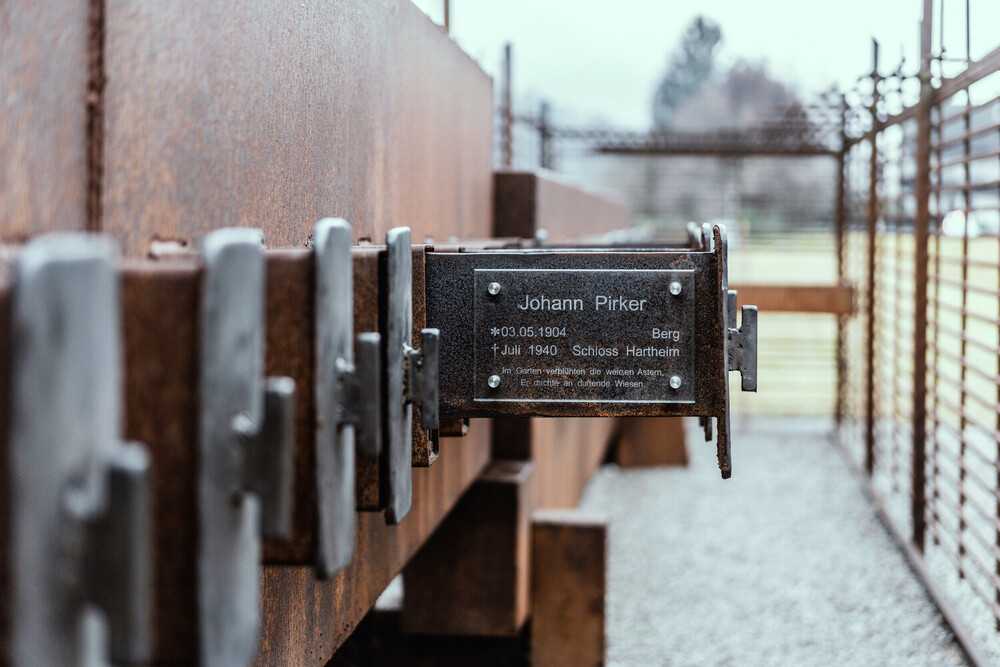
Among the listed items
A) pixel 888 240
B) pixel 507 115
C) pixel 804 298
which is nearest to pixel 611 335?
pixel 507 115

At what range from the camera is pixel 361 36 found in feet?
9.00

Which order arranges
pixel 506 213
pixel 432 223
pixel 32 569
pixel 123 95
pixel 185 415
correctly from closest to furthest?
pixel 32 569
pixel 185 415
pixel 123 95
pixel 432 223
pixel 506 213

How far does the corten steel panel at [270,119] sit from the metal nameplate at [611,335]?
591mm

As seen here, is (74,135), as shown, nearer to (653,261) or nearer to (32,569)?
(32,569)

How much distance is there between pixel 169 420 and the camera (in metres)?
1.06

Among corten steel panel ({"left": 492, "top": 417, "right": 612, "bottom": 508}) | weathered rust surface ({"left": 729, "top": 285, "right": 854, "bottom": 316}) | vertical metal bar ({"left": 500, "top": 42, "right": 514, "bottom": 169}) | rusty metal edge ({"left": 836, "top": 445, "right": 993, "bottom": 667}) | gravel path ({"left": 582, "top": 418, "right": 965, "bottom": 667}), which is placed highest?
vertical metal bar ({"left": 500, "top": 42, "right": 514, "bottom": 169})

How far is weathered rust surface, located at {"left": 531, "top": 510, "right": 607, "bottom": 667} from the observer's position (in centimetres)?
481

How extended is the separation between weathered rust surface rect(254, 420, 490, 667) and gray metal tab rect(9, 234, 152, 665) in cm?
98

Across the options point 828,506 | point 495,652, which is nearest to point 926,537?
point 828,506

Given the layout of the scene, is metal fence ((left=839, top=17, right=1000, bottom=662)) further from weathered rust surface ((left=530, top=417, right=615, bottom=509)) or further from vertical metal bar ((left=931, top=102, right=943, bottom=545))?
weathered rust surface ((left=530, top=417, right=615, bottom=509))

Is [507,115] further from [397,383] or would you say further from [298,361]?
[298,361]

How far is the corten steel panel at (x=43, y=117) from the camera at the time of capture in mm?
1259

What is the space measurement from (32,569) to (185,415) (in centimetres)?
23

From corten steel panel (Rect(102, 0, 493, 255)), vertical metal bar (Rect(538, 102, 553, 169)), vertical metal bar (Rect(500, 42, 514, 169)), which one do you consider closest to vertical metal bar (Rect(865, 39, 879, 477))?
vertical metal bar (Rect(500, 42, 514, 169))
